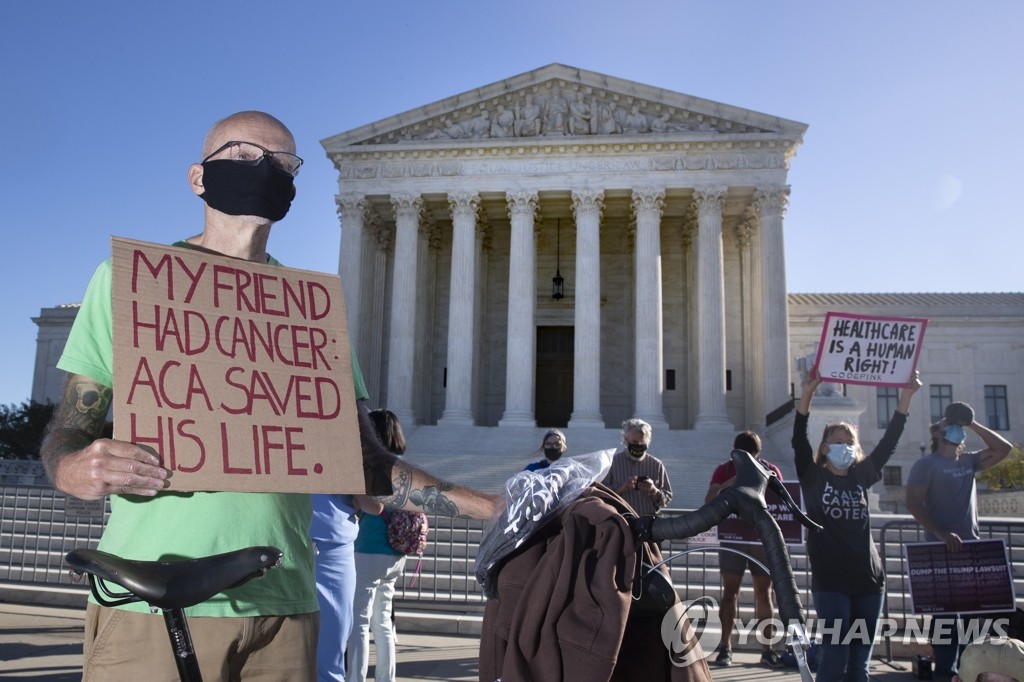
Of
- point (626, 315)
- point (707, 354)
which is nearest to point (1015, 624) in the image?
point (707, 354)

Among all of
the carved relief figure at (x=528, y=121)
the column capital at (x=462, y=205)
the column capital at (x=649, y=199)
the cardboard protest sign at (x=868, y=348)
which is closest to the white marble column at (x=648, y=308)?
the column capital at (x=649, y=199)

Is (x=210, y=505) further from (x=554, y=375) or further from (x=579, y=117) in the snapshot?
(x=554, y=375)

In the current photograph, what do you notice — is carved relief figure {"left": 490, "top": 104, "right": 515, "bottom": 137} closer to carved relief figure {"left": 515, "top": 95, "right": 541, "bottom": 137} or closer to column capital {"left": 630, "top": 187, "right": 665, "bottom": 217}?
carved relief figure {"left": 515, "top": 95, "right": 541, "bottom": 137}

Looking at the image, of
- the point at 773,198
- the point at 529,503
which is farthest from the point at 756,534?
the point at 773,198

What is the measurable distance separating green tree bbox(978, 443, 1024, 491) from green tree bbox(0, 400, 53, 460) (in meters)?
43.1

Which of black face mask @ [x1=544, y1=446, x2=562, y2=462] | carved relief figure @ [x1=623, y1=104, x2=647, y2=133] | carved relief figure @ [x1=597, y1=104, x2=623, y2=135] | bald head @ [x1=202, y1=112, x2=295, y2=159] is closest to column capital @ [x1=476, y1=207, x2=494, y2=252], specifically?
carved relief figure @ [x1=597, y1=104, x2=623, y2=135]

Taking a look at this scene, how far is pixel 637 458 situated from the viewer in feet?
28.6

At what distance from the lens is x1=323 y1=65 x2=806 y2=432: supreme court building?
27875 millimetres

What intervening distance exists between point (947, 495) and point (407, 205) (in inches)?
970

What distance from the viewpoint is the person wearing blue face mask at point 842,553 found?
5.11 metres

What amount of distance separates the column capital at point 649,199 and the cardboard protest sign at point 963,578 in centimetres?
2235

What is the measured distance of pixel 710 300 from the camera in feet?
91.9

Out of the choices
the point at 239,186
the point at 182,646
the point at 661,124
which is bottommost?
the point at 182,646

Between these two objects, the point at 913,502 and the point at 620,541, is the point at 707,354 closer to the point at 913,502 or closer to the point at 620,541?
the point at 913,502
